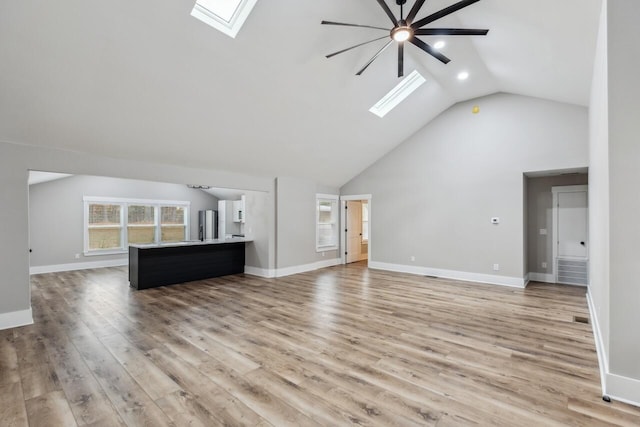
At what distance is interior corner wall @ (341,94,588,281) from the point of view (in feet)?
18.6

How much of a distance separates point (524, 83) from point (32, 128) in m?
7.25

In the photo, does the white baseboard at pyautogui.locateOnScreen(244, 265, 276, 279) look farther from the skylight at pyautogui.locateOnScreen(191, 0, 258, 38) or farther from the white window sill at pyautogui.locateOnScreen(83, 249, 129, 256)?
the skylight at pyautogui.locateOnScreen(191, 0, 258, 38)

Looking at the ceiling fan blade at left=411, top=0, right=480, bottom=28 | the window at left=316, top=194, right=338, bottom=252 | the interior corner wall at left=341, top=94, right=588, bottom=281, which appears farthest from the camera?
the window at left=316, top=194, right=338, bottom=252

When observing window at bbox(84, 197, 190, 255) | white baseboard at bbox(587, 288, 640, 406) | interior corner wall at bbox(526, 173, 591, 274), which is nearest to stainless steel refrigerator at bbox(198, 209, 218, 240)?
window at bbox(84, 197, 190, 255)

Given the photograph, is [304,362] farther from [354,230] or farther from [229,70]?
[354,230]

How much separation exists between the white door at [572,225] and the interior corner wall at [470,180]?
1.05 meters

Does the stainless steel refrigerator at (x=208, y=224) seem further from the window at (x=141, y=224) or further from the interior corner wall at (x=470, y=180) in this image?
the interior corner wall at (x=470, y=180)

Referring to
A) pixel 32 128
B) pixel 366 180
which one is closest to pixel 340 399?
pixel 32 128

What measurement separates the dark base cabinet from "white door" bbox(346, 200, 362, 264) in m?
3.13

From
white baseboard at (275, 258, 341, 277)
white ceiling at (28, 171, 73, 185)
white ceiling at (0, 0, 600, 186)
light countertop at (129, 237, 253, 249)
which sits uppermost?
white ceiling at (0, 0, 600, 186)

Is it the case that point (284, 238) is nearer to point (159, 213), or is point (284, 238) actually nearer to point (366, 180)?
point (366, 180)

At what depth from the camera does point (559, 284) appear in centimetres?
612

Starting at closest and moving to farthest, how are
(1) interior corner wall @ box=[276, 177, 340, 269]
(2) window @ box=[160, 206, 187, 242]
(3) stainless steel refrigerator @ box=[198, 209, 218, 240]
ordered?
(1) interior corner wall @ box=[276, 177, 340, 269] < (2) window @ box=[160, 206, 187, 242] < (3) stainless steel refrigerator @ box=[198, 209, 218, 240]

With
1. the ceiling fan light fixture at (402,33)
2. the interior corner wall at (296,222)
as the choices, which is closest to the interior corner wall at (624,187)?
the ceiling fan light fixture at (402,33)
